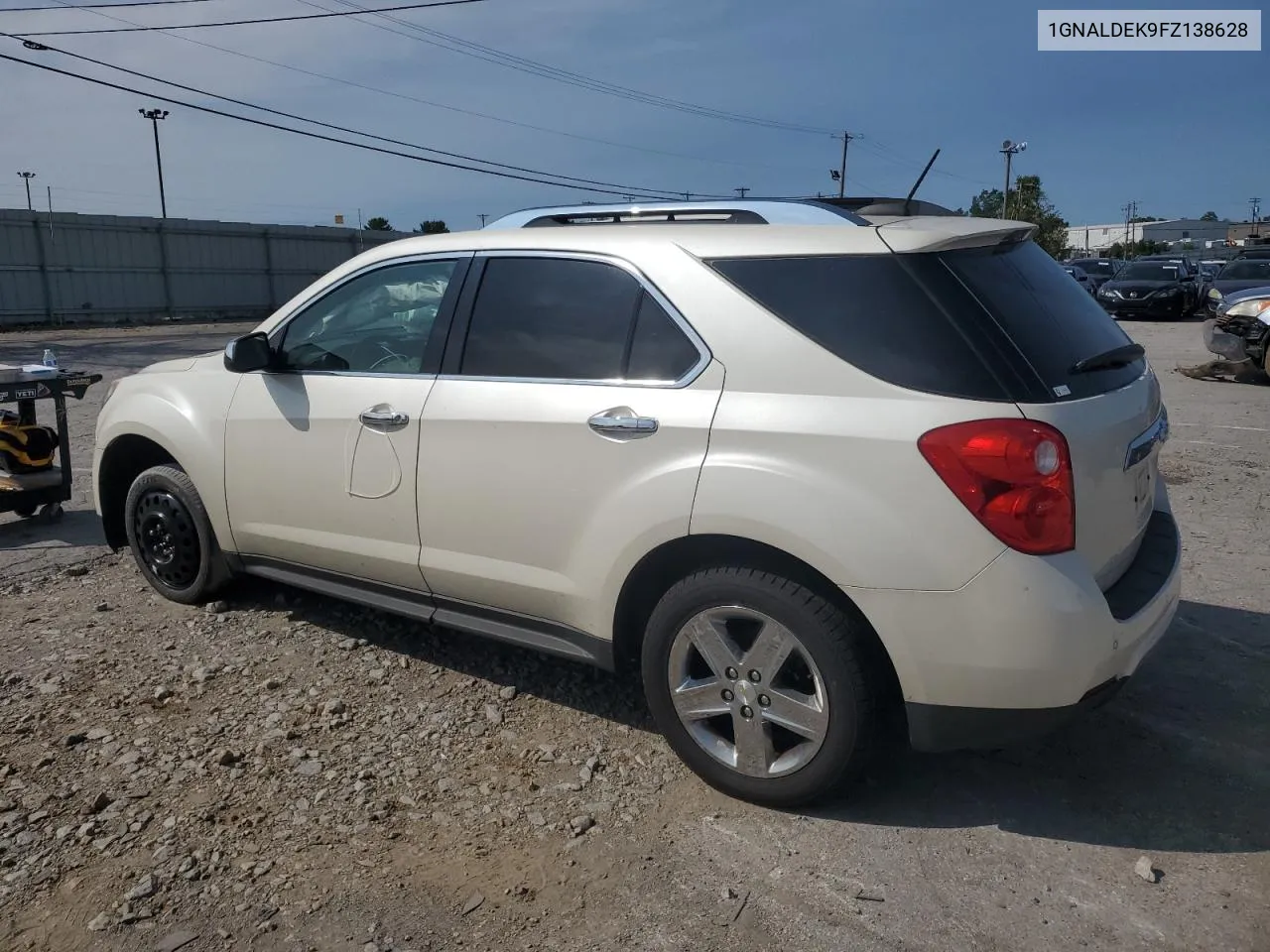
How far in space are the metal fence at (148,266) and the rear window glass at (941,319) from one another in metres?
31.1

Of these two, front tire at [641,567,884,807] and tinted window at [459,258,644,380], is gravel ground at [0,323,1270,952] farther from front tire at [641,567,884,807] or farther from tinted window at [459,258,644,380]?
tinted window at [459,258,644,380]

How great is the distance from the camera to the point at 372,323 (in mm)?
4324

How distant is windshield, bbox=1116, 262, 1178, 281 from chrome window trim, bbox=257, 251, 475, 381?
2789 cm

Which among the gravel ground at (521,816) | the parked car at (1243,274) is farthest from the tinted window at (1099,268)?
the gravel ground at (521,816)

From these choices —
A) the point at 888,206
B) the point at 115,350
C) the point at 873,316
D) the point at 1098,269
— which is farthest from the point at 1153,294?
the point at 873,316

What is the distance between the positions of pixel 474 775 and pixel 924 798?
1466 mm

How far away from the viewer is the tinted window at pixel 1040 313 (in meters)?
3.00

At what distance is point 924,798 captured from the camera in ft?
10.9

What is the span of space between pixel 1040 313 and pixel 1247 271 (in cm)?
2439

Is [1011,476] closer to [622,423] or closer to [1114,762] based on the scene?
[622,423]

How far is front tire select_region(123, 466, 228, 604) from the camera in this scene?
15.7 feet

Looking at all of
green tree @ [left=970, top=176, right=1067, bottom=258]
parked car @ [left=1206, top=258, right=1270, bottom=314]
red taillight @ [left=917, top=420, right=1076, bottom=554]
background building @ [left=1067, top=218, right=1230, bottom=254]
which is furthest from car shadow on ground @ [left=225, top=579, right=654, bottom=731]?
background building @ [left=1067, top=218, right=1230, bottom=254]

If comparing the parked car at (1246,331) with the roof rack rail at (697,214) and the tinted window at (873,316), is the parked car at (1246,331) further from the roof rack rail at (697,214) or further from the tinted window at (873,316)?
the tinted window at (873,316)

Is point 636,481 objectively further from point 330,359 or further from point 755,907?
point 330,359
